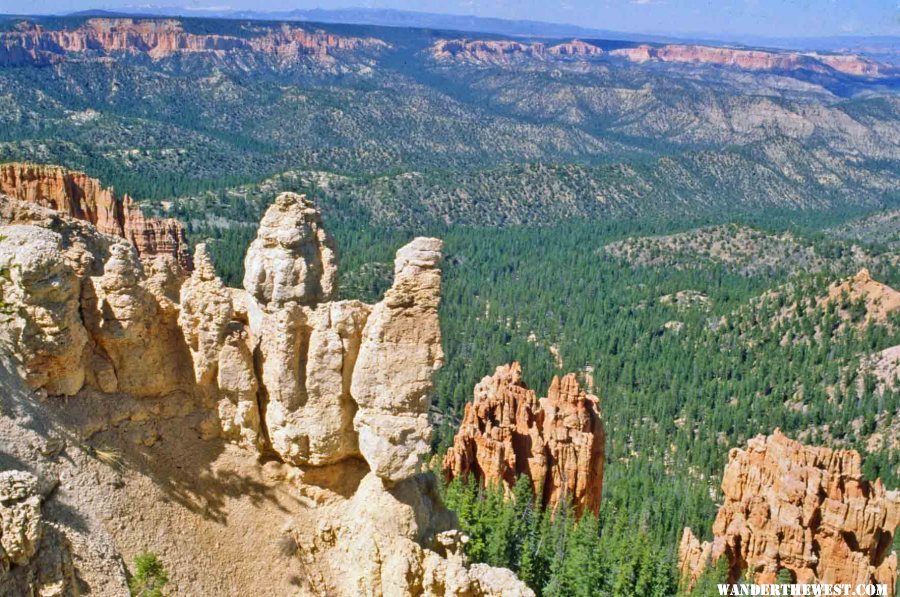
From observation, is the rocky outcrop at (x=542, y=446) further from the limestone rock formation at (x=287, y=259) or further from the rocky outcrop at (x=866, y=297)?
the rocky outcrop at (x=866, y=297)

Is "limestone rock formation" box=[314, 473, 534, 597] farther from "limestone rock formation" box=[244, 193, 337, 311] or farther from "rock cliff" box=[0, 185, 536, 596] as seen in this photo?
"limestone rock formation" box=[244, 193, 337, 311]

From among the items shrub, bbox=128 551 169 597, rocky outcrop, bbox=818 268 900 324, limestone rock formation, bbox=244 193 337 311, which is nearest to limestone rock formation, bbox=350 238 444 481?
limestone rock formation, bbox=244 193 337 311

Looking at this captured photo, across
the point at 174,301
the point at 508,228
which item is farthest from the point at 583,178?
the point at 174,301

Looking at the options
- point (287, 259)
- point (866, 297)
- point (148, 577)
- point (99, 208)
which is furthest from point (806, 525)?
point (866, 297)

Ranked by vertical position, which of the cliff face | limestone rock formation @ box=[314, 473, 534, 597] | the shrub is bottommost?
the cliff face

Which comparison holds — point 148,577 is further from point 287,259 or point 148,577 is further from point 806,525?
point 806,525

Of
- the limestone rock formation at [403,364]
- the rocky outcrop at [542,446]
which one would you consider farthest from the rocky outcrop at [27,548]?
the rocky outcrop at [542,446]
